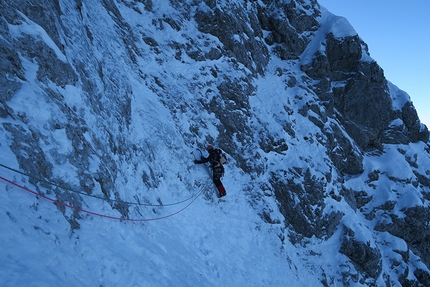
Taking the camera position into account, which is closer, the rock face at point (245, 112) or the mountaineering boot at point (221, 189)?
the rock face at point (245, 112)

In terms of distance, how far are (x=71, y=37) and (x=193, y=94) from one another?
7.43 m

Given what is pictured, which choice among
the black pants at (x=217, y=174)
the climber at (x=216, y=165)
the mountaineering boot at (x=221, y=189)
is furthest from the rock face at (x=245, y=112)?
the mountaineering boot at (x=221, y=189)

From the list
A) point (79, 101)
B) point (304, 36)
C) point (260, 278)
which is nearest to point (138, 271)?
point (79, 101)

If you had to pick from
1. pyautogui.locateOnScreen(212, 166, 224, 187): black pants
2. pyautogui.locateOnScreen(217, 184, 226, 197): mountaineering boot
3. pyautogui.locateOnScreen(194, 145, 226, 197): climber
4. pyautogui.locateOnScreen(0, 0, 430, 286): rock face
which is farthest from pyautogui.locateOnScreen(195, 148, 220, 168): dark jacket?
pyautogui.locateOnScreen(0, 0, 430, 286): rock face

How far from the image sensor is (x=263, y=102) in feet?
65.4

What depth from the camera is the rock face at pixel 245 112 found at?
679cm

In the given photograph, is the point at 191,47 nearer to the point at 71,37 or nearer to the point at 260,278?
the point at 71,37

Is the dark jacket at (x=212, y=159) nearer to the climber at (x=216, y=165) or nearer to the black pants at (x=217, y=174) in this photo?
the climber at (x=216, y=165)

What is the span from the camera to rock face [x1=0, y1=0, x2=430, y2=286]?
22.3 ft

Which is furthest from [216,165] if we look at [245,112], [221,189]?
[245,112]

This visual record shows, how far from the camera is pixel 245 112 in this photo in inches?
700

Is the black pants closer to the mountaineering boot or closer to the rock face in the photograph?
the mountaineering boot

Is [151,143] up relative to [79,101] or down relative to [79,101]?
down

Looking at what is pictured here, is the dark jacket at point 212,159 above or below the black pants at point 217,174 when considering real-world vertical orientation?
above
